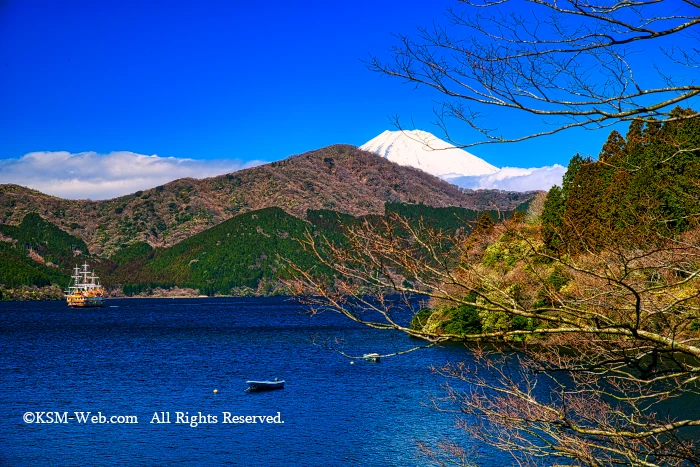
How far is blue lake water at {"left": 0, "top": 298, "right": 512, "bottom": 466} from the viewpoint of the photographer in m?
22.0

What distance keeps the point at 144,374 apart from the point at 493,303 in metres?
38.8

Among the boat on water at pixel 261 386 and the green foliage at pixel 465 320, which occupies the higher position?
the green foliage at pixel 465 320

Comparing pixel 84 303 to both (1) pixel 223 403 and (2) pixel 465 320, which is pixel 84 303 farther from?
(1) pixel 223 403

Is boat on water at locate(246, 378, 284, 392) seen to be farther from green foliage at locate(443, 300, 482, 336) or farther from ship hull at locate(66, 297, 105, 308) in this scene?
ship hull at locate(66, 297, 105, 308)

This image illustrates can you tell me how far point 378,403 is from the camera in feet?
95.3

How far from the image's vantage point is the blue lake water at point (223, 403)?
21953 mm

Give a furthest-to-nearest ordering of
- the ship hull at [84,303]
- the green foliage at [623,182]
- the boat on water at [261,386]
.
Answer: the ship hull at [84,303]
the boat on water at [261,386]
the green foliage at [623,182]

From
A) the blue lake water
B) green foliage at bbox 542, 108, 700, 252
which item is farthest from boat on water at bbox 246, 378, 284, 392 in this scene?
green foliage at bbox 542, 108, 700, 252

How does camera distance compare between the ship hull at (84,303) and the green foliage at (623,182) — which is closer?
the green foliage at (623,182)

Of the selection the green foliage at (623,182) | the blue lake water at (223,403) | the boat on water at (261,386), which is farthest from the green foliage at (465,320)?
the boat on water at (261,386)

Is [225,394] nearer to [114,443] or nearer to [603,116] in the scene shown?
[114,443]

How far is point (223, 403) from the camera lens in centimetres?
3031

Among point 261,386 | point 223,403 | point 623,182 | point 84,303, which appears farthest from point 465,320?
point 84,303

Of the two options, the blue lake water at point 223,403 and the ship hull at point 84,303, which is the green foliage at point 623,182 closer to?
the blue lake water at point 223,403
